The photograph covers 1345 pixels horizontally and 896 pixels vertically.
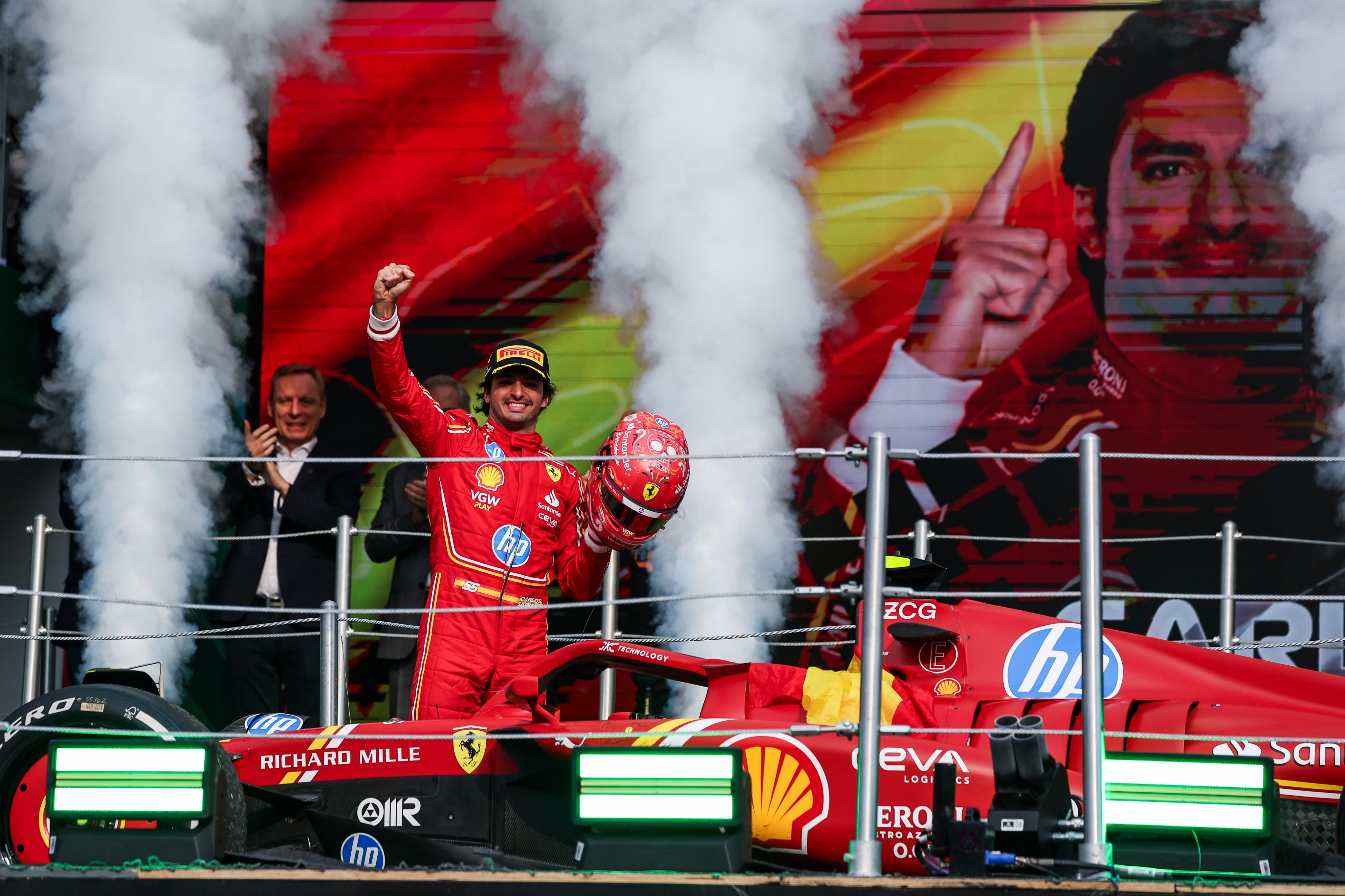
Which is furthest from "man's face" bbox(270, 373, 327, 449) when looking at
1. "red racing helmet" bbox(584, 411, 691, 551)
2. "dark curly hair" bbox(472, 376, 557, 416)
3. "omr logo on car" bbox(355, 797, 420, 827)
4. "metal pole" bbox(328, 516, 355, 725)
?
"omr logo on car" bbox(355, 797, 420, 827)

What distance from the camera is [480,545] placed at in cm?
453

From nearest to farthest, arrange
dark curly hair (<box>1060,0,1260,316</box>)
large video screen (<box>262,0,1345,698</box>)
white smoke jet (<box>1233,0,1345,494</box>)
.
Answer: white smoke jet (<box>1233,0,1345,494</box>) → large video screen (<box>262,0,1345,698</box>) → dark curly hair (<box>1060,0,1260,316</box>)

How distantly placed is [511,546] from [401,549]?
1.72m

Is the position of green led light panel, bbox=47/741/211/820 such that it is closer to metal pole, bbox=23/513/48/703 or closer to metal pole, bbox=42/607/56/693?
metal pole, bbox=42/607/56/693

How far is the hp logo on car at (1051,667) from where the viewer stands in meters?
4.18

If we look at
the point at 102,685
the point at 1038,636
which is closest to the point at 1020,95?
the point at 1038,636

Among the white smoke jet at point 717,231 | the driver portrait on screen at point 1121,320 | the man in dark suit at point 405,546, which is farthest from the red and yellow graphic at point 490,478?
the driver portrait on screen at point 1121,320

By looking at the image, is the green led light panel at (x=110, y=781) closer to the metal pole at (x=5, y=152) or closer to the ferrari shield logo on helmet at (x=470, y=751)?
the ferrari shield logo on helmet at (x=470, y=751)

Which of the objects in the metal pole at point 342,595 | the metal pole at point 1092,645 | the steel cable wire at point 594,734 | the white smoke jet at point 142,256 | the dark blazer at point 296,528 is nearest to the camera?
the metal pole at point 1092,645

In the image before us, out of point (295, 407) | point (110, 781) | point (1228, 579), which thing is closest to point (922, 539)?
point (1228, 579)

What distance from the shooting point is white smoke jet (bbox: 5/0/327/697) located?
6520 millimetres

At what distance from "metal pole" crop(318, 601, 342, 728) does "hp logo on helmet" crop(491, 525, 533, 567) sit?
0.57 m

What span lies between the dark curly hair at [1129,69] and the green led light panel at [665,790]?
5.24 metres

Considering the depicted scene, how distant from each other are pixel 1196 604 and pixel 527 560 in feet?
13.6
